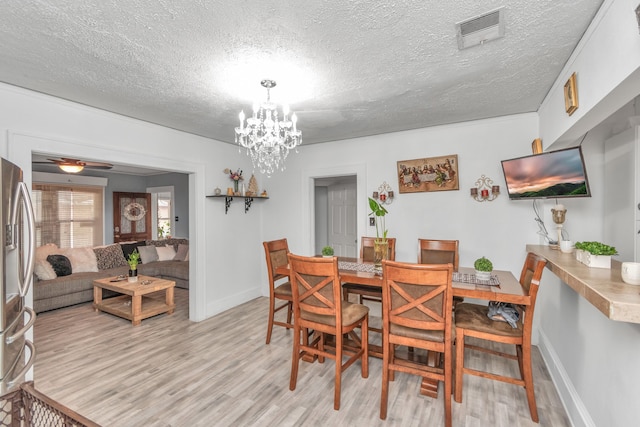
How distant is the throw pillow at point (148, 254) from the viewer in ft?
18.5

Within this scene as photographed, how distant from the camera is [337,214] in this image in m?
5.70

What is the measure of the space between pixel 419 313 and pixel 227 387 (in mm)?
1679

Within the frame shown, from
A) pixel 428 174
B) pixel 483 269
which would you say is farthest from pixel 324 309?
pixel 428 174

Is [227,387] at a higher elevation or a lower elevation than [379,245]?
lower

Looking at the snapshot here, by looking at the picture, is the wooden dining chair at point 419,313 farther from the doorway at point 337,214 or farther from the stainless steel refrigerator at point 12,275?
the doorway at point 337,214

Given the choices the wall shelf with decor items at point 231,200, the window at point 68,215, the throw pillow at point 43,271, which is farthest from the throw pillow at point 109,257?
the wall shelf with decor items at point 231,200

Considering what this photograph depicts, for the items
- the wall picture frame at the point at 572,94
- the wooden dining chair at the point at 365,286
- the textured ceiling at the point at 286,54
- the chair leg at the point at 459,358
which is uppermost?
the textured ceiling at the point at 286,54

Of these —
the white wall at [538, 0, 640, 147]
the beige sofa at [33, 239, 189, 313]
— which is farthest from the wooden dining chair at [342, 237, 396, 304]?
the beige sofa at [33, 239, 189, 313]

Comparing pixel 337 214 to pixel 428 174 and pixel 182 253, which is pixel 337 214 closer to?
pixel 428 174

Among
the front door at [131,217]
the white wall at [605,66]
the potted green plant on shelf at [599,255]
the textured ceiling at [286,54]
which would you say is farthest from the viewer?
the front door at [131,217]

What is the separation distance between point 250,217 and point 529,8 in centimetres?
404

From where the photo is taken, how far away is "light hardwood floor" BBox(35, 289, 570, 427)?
202cm

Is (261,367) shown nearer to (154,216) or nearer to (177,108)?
(177,108)

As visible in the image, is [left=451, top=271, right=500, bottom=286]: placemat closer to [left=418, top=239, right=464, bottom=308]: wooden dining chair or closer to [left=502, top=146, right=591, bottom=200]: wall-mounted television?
[left=418, top=239, right=464, bottom=308]: wooden dining chair
